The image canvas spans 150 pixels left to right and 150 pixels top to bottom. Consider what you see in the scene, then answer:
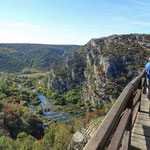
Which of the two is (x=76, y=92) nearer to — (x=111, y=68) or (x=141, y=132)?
(x=111, y=68)

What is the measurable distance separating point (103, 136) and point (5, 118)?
5076cm

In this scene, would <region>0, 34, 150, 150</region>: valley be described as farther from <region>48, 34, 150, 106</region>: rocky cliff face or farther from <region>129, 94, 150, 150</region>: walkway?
<region>129, 94, 150, 150</region>: walkway

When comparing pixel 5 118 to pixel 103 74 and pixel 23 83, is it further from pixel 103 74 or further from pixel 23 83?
pixel 23 83

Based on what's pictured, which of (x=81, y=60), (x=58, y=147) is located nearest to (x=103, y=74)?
(x=81, y=60)

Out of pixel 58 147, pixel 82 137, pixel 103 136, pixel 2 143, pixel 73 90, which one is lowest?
pixel 73 90

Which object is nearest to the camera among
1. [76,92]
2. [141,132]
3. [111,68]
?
[141,132]

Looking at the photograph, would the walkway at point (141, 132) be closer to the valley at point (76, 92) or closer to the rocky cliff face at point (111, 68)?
the valley at point (76, 92)

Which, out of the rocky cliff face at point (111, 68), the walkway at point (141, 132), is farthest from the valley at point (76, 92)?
the walkway at point (141, 132)

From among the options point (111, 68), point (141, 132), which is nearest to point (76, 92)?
point (111, 68)

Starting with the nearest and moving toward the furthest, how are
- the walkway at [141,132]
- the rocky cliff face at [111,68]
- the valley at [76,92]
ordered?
1. the walkway at [141,132]
2. the valley at [76,92]
3. the rocky cliff face at [111,68]

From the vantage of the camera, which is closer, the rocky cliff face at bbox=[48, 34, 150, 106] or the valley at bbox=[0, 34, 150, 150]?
the valley at bbox=[0, 34, 150, 150]

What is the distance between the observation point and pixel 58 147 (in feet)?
71.6

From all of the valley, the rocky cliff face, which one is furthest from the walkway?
the rocky cliff face

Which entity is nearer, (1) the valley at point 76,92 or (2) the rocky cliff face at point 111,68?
(1) the valley at point 76,92
